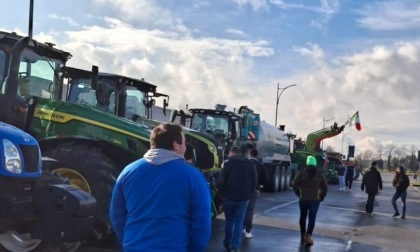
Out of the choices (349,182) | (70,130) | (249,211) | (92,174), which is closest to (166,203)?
(92,174)

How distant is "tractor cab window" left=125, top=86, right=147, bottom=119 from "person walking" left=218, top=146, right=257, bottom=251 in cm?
391

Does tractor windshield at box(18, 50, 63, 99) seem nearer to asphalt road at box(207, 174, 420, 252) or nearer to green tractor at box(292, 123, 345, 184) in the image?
Result: asphalt road at box(207, 174, 420, 252)

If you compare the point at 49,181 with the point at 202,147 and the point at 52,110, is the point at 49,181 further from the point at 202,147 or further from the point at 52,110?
the point at 202,147

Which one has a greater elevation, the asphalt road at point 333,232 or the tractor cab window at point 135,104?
the tractor cab window at point 135,104

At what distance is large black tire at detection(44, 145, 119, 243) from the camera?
7.45 m

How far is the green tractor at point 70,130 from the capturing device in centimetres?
750

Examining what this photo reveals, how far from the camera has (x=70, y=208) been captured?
5.29 meters

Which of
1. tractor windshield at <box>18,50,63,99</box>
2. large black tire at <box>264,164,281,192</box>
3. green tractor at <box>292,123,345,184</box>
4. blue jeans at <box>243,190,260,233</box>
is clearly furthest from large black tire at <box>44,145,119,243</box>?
green tractor at <box>292,123,345,184</box>

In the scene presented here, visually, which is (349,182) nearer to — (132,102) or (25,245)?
(132,102)

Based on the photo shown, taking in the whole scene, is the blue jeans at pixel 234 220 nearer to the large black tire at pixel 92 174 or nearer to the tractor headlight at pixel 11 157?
the large black tire at pixel 92 174

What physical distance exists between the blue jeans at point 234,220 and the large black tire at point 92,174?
196 cm

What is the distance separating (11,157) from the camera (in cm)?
514

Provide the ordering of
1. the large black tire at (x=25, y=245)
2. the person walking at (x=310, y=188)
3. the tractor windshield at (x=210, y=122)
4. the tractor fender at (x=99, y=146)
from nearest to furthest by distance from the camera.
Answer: the large black tire at (x=25, y=245) → the tractor fender at (x=99, y=146) → the person walking at (x=310, y=188) → the tractor windshield at (x=210, y=122)

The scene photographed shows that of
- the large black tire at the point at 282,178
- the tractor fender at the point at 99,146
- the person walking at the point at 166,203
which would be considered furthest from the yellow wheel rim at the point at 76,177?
the large black tire at the point at 282,178
